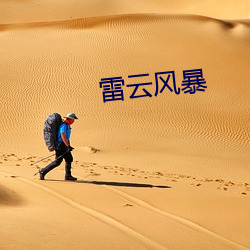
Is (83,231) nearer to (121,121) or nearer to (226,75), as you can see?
(121,121)

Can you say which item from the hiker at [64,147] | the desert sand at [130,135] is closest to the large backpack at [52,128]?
the hiker at [64,147]

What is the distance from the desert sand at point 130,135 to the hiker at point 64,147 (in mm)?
240

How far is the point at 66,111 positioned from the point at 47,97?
1532 millimetres

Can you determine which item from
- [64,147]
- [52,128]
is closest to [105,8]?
[64,147]

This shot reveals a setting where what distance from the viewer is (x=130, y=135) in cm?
1567

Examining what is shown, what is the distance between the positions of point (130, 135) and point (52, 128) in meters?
7.01

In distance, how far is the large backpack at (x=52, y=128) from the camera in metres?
8.76

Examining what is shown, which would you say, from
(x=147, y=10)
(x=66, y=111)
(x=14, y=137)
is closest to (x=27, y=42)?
(x=66, y=111)

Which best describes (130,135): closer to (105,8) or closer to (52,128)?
(52,128)

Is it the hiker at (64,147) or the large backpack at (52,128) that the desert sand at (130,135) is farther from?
the large backpack at (52,128)

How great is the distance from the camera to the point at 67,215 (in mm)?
6402

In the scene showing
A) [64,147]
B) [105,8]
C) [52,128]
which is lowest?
[64,147]

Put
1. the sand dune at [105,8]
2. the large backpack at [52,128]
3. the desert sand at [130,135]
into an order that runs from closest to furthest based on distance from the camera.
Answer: the desert sand at [130,135] < the large backpack at [52,128] < the sand dune at [105,8]

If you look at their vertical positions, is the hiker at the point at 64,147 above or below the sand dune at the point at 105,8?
below
